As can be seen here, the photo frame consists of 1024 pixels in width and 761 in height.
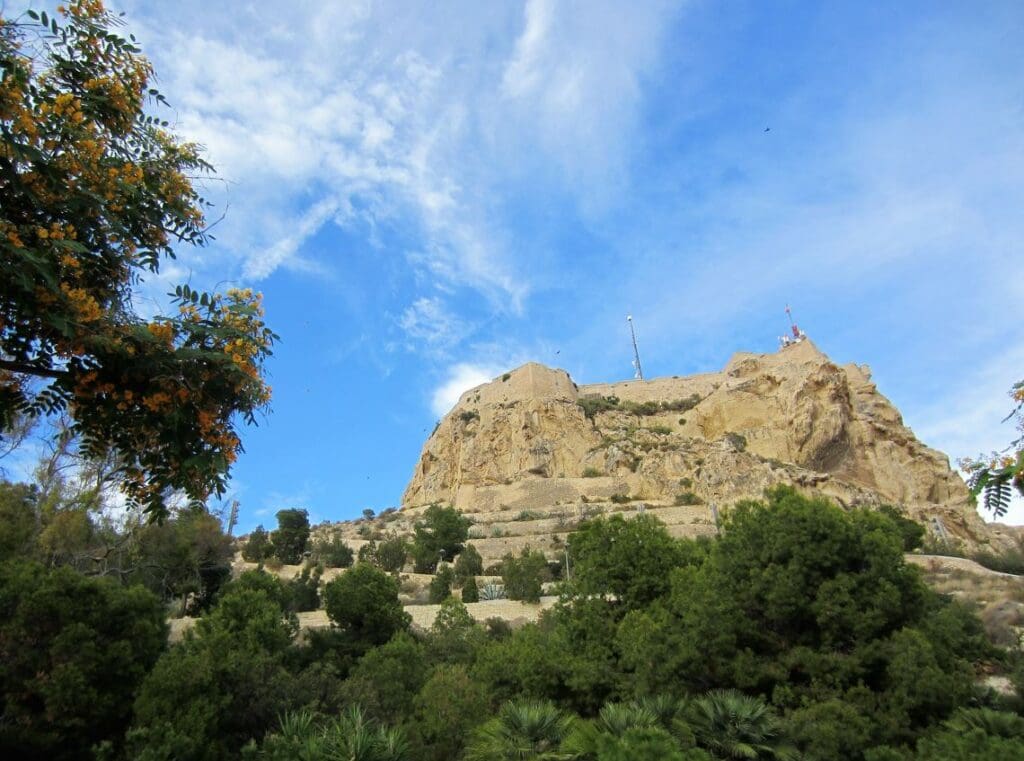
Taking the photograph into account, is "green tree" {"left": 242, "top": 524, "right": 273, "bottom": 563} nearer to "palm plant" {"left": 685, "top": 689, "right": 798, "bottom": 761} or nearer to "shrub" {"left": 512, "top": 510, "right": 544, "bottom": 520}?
"shrub" {"left": 512, "top": 510, "right": 544, "bottom": 520}

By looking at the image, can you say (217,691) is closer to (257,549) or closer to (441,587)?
(441,587)

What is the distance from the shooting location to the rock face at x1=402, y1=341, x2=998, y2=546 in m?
37.2

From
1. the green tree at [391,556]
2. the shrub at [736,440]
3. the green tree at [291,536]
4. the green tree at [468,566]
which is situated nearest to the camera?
the green tree at [468,566]

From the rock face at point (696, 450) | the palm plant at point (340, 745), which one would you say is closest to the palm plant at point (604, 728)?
the palm plant at point (340, 745)

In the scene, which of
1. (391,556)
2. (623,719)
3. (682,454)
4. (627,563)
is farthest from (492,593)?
(682,454)

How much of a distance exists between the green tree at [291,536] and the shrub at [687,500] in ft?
69.4

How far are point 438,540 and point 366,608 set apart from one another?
48.1 ft

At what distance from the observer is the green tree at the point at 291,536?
109 ft

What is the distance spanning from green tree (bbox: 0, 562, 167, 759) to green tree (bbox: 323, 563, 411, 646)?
646 cm

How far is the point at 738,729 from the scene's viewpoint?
25.5ft

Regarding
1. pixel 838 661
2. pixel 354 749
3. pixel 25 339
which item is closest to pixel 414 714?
pixel 354 749

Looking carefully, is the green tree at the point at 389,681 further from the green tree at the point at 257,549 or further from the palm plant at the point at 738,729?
the green tree at the point at 257,549

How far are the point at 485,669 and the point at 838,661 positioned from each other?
552 cm

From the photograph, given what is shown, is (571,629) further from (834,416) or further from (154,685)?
(834,416)
